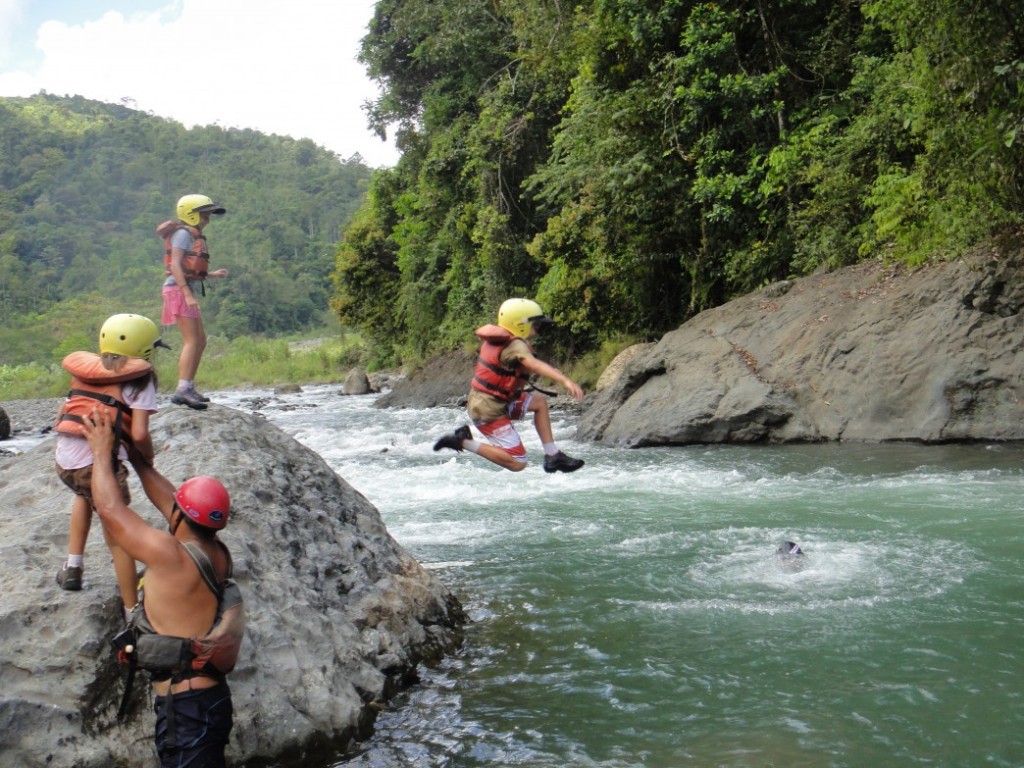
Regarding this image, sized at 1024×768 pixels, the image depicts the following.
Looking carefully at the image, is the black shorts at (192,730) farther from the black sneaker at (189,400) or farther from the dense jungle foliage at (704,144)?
the dense jungle foliage at (704,144)

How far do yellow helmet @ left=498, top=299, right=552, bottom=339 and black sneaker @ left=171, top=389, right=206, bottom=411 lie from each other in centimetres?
235

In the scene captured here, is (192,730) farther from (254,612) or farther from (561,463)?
(561,463)

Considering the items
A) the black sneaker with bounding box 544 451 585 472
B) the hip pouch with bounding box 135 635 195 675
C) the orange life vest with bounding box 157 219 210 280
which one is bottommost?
the hip pouch with bounding box 135 635 195 675

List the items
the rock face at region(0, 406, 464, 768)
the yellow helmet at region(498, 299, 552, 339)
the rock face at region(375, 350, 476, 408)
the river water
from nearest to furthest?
the rock face at region(0, 406, 464, 768) < the river water < the yellow helmet at region(498, 299, 552, 339) < the rock face at region(375, 350, 476, 408)

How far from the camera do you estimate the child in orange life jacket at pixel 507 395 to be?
24.0 feet

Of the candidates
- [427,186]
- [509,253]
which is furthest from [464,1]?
[509,253]

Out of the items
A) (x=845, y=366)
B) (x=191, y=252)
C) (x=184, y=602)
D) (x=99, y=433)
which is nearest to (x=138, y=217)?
(x=845, y=366)

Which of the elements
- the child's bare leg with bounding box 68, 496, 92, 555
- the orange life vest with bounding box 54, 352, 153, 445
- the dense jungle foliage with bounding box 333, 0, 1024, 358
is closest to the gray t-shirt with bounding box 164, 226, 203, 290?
the orange life vest with bounding box 54, 352, 153, 445

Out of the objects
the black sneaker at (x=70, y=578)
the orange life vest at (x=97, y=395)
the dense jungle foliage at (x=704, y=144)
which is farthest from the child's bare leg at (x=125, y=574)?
the dense jungle foliage at (x=704, y=144)

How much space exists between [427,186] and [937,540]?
74.2ft

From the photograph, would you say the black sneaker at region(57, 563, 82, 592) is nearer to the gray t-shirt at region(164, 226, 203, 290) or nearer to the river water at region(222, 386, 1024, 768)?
the river water at region(222, 386, 1024, 768)

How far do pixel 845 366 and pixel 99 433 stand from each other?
11.9 metres

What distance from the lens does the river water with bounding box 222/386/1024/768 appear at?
5.11 m

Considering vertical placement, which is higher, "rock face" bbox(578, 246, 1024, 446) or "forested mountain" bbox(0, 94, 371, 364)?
"forested mountain" bbox(0, 94, 371, 364)
